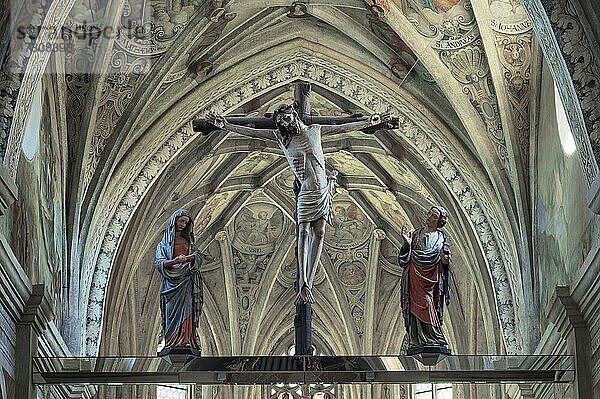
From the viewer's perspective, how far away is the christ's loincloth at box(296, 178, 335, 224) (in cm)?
1423

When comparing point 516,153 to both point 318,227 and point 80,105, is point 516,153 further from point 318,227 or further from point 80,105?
point 318,227

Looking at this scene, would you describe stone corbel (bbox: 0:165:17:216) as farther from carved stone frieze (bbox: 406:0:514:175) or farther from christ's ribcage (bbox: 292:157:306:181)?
carved stone frieze (bbox: 406:0:514:175)

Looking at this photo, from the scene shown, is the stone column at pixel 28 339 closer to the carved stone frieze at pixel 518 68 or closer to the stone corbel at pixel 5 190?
the stone corbel at pixel 5 190

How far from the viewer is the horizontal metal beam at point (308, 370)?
1469cm

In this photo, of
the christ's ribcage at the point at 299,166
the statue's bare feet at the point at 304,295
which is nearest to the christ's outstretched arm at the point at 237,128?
the christ's ribcage at the point at 299,166

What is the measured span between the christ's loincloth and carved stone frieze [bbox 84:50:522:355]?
6.41m

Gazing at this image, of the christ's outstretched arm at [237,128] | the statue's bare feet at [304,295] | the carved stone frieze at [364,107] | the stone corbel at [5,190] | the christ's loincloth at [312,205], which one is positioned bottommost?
the statue's bare feet at [304,295]

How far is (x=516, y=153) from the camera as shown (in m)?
20.3

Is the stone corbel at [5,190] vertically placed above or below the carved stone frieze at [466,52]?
below

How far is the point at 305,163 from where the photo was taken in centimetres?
1439

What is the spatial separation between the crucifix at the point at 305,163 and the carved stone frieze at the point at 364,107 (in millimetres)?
5925

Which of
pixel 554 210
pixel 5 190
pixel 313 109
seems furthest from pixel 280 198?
pixel 5 190

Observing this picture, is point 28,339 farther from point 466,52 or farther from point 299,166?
point 466,52

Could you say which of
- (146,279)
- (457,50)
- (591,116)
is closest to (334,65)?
(457,50)
